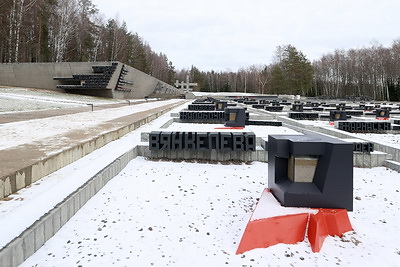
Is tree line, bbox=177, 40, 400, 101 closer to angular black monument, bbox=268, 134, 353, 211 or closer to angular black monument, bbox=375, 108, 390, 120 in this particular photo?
angular black monument, bbox=375, 108, 390, 120

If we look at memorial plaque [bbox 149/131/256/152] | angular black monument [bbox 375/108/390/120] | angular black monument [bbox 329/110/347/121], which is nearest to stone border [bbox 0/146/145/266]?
memorial plaque [bbox 149/131/256/152]

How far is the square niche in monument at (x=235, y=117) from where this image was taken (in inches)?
515

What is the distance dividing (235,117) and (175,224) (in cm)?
975

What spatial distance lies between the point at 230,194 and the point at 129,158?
3203mm

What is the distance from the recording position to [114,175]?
230 inches

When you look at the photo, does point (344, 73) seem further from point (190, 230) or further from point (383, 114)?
point (190, 230)

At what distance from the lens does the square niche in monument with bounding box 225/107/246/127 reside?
1309 cm

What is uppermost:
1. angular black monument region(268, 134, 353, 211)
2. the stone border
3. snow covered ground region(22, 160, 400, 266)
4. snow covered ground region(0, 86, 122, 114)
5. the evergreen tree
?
the evergreen tree

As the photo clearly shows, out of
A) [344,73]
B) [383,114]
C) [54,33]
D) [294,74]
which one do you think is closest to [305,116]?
[383,114]

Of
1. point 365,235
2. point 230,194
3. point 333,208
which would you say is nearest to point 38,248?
point 230,194

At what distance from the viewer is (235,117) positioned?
520 inches

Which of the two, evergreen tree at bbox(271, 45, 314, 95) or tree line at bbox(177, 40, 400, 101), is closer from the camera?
tree line at bbox(177, 40, 400, 101)

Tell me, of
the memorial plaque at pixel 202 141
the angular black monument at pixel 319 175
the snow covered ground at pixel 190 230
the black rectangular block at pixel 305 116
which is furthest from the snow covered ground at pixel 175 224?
the black rectangular block at pixel 305 116

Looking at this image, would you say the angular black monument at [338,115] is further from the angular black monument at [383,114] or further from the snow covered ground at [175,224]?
the snow covered ground at [175,224]
